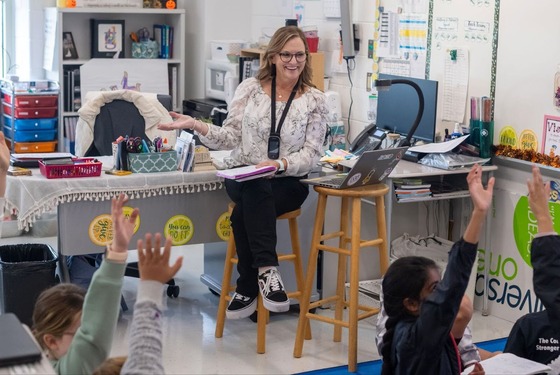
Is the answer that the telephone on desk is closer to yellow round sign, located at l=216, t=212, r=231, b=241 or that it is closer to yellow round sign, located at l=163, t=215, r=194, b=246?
yellow round sign, located at l=216, t=212, r=231, b=241

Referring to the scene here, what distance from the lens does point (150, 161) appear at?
441 cm

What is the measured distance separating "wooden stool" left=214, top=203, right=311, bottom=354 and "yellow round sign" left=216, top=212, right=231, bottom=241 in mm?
110

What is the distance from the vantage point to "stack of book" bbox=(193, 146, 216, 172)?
4535 millimetres

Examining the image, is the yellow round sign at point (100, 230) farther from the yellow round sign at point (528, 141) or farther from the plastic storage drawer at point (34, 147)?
the plastic storage drawer at point (34, 147)

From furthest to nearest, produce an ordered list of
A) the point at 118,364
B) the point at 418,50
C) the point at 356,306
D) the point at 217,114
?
the point at 217,114 → the point at 418,50 → the point at 356,306 → the point at 118,364

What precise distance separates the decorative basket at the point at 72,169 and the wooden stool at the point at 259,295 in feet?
2.18

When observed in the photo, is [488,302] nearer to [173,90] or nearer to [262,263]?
[262,263]

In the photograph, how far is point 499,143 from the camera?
484cm

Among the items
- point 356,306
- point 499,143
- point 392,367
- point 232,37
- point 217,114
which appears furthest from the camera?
point 232,37

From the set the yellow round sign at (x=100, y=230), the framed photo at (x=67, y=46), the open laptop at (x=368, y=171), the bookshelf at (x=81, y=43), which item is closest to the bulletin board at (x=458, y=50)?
the open laptop at (x=368, y=171)

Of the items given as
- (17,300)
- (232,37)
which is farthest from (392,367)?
(232,37)

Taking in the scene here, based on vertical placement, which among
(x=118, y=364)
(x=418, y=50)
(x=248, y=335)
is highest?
(x=418, y=50)

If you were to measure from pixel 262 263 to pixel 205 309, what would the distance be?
887mm

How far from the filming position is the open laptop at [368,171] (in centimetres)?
406
